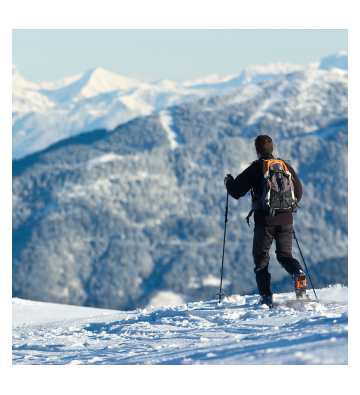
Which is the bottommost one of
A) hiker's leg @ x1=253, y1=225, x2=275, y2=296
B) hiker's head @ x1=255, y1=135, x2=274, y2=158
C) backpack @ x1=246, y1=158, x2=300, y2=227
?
hiker's leg @ x1=253, y1=225, x2=275, y2=296

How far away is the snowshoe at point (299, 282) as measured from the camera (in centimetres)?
729

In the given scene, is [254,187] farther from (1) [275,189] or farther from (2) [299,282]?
(2) [299,282]

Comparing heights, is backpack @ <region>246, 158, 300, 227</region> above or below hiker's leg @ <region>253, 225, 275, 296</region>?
above

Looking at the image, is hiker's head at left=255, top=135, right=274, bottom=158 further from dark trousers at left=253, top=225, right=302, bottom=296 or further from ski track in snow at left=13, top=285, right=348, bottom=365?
ski track in snow at left=13, top=285, right=348, bottom=365

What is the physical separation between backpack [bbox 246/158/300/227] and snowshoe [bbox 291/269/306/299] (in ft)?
3.18

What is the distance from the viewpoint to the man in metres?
7.25

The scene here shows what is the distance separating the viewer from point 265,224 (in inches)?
287

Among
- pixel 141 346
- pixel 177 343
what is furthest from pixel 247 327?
pixel 141 346

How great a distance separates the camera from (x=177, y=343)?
21.9 feet

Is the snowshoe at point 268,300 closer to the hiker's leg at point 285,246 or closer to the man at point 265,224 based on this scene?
the man at point 265,224

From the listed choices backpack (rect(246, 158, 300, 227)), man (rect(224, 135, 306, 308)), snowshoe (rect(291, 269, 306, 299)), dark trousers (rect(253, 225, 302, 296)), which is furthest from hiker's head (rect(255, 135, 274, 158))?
snowshoe (rect(291, 269, 306, 299))

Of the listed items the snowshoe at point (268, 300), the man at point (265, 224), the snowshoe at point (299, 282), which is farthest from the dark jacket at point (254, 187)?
the snowshoe at point (268, 300)

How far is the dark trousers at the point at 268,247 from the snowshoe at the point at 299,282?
0.25ft
